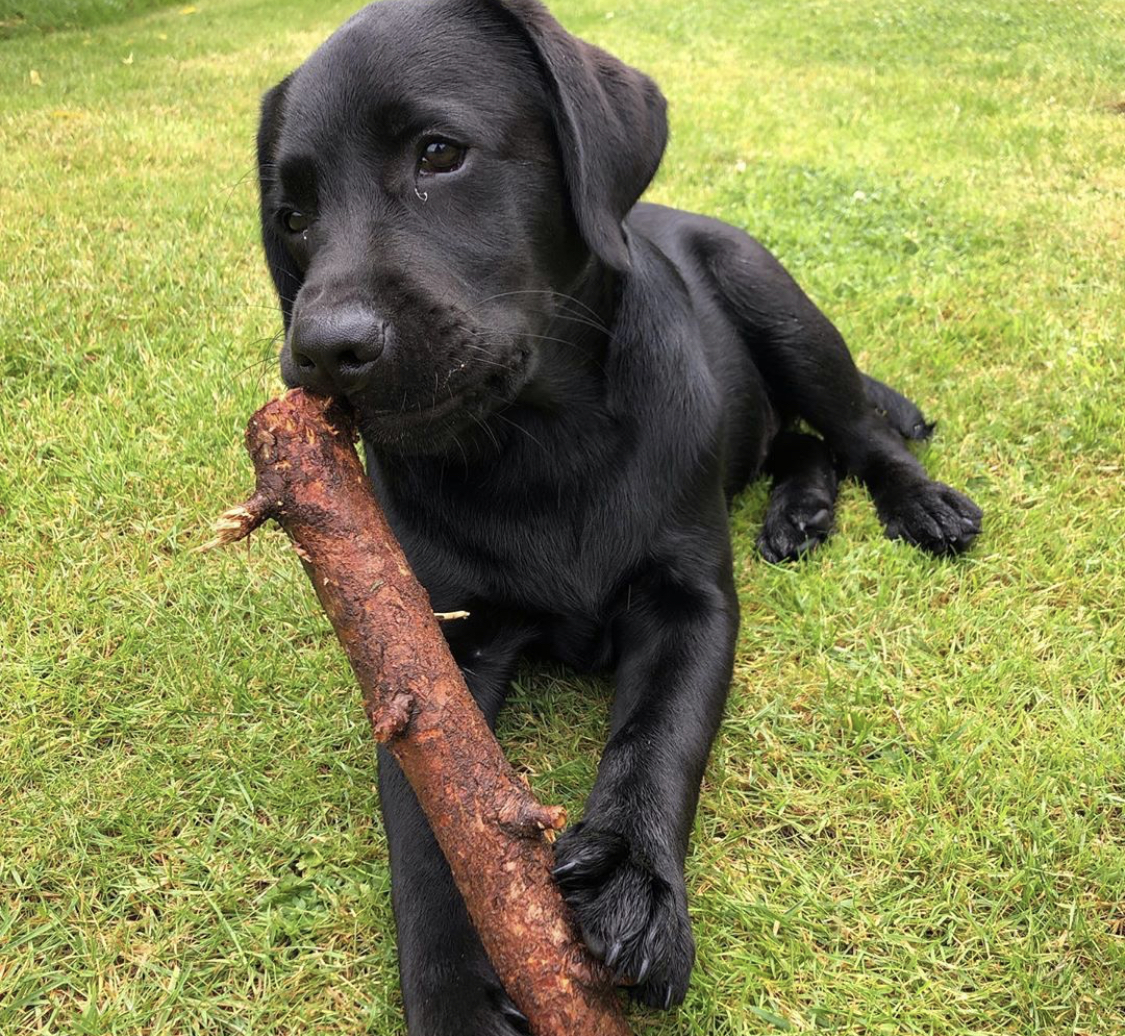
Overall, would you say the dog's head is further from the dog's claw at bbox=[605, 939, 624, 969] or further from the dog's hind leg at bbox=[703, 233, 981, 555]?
the dog's hind leg at bbox=[703, 233, 981, 555]

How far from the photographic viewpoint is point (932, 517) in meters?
2.63

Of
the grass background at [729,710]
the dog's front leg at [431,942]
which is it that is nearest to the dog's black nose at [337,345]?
the dog's front leg at [431,942]

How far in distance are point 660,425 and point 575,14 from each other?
12.2 metres

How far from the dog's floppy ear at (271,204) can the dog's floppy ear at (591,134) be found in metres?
0.52

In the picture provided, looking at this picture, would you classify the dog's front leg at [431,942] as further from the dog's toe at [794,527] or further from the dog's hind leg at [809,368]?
the dog's hind leg at [809,368]

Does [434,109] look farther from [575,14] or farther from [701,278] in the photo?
[575,14]

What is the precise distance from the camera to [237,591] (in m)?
2.55

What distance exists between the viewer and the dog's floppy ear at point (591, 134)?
190 centimetres

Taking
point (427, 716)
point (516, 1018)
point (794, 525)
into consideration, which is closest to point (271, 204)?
point (427, 716)

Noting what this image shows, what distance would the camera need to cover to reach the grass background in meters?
1.64

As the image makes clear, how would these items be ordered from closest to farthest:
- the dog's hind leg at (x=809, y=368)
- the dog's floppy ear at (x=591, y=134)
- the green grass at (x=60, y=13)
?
1. the dog's floppy ear at (x=591, y=134)
2. the dog's hind leg at (x=809, y=368)
3. the green grass at (x=60, y=13)

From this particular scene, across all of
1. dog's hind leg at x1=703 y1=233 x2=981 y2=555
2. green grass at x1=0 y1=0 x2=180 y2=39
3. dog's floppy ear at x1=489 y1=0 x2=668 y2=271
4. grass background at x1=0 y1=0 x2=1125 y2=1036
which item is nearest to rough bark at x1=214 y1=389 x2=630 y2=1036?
grass background at x1=0 y1=0 x2=1125 y2=1036

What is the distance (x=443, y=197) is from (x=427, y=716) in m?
0.91

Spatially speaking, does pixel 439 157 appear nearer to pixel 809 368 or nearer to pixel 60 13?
pixel 809 368
